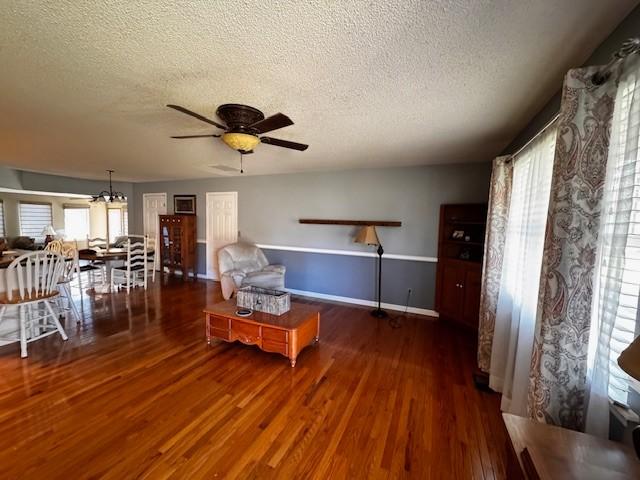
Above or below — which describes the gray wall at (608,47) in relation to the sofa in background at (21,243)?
above

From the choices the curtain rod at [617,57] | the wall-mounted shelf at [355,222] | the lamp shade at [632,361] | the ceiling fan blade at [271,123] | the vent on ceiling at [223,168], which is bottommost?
the lamp shade at [632,361]

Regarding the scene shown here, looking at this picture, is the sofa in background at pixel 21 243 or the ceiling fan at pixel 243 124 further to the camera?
the sofa in background at pixel 21 243

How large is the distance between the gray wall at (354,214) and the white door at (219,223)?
0.50ft

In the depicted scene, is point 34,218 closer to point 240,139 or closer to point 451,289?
point 240,139

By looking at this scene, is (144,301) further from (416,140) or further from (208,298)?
(416,140)

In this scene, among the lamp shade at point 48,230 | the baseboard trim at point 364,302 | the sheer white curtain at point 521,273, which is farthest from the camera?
the lamp shade at point 48,230

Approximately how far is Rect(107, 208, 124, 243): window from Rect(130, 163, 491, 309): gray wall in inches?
237

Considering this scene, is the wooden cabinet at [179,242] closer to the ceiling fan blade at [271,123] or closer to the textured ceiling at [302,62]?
the textured ceiling at [302,62]

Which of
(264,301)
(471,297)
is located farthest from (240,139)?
(471,297)

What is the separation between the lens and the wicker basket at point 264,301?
277cm

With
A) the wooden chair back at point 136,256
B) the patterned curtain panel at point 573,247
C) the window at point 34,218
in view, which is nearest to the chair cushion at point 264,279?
the wooden chair back at point 136,256

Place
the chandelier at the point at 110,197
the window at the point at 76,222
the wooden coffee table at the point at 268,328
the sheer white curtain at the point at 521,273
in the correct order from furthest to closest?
the window at the point at 76,222 → the chandelier at the point at 110,197 → the wooden coffee table at the point at 268,328 → the sheer white curtain at the point at 521,273

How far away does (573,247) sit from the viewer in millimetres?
1049

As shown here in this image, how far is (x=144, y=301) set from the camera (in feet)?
13.8
